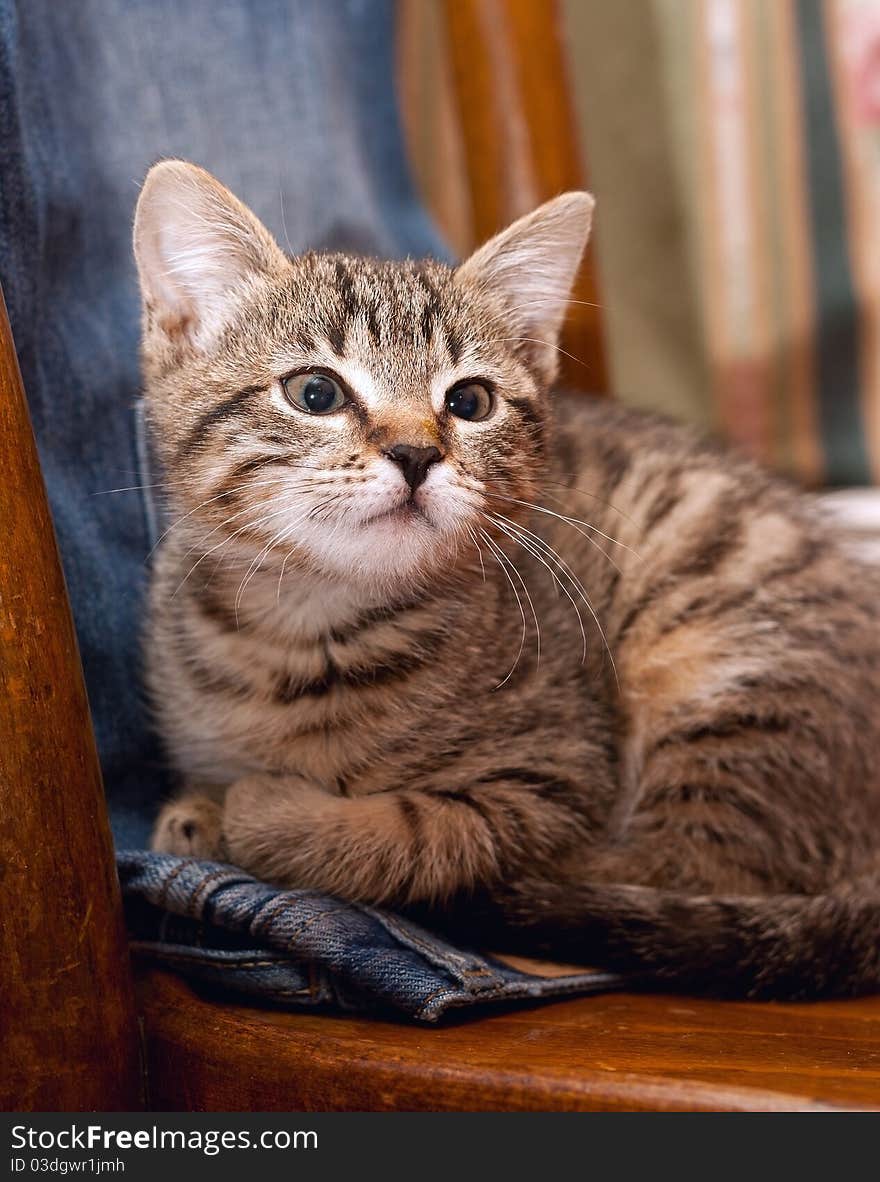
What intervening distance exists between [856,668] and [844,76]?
3.10 feet

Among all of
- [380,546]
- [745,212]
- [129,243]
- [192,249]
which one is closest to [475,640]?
[380,546]

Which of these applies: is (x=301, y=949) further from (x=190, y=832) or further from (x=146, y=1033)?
(x=190, y=832)

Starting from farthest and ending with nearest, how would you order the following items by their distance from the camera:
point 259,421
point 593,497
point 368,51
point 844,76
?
point 844,76, point 368,51, point 593,497, point 259,421

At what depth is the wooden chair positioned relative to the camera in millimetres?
680

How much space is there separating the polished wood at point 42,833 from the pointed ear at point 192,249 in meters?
0.32

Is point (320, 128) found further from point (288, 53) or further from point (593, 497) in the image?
point (593, 497)

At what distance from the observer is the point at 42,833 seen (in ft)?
2.26

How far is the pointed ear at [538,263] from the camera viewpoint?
3.59 feet

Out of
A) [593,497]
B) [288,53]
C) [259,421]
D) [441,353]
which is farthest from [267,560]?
[288,53]

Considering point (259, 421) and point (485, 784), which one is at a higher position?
Result: point (259, 421)

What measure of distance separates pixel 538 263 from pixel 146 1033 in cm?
77

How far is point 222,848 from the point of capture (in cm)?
102

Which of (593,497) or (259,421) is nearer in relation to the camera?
(259,421)

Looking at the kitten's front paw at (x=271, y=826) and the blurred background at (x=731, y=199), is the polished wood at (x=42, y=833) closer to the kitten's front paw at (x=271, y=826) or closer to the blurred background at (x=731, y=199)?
the kitten's front paw at (x=271, y=826)
